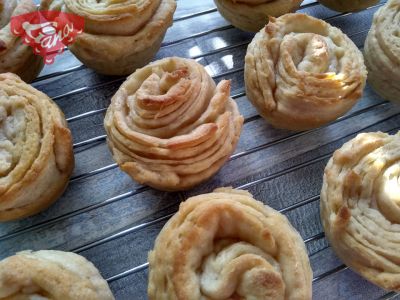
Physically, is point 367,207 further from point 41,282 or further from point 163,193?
point 41,282

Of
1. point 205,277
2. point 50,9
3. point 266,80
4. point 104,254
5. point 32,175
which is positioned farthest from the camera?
point 50,9

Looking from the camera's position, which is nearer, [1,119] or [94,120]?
Answer: [1,119]

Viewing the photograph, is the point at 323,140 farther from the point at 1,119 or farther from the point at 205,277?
the point at 1,119

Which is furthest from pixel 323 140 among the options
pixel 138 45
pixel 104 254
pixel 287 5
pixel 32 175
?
pixel 32 175

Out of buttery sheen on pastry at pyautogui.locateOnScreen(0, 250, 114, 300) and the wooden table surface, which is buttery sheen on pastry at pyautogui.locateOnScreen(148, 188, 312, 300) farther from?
the wooden table surface

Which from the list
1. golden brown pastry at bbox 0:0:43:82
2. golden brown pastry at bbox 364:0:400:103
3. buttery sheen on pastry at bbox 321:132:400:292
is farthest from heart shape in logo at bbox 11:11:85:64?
golden brown pastry at bbox 364:0:400:103

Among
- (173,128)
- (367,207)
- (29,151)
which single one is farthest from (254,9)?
(29,151)

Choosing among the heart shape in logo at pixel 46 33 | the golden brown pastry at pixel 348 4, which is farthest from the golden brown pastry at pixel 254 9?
the heart shape in logo at pixel 46 33

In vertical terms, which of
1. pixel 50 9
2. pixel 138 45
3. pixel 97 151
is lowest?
pixel 97 151
